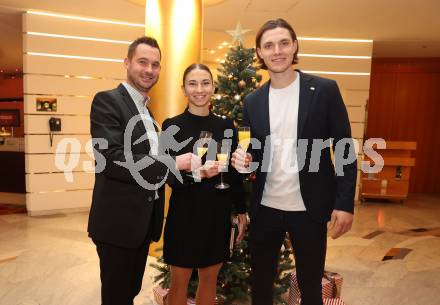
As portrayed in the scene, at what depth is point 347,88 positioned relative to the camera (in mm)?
7387

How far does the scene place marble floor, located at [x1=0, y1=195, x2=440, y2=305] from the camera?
3268mm

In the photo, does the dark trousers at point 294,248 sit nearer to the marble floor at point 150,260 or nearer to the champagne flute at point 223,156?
the champagne flute at point 223,156

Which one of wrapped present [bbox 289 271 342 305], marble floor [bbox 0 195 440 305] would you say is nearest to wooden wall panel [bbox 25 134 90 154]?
marble floor [bbox 0 195 440 305]

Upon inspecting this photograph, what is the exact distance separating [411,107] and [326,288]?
7.63 meters

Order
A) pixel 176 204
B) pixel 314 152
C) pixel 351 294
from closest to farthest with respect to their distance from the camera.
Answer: pixel 314 152
pixel 176 204
pixel 351 294

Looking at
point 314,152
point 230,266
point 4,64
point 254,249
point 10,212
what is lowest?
point 10,212

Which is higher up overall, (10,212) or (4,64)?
(4,64)

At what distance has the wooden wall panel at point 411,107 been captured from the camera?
29.2 feet

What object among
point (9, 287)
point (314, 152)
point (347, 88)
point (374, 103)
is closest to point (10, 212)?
point (9, 287)

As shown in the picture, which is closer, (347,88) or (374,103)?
(347,88)

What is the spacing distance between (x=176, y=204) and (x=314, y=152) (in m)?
0.85

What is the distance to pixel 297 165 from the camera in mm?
1858

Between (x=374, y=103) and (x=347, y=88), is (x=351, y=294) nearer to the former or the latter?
(x=347, y=88)

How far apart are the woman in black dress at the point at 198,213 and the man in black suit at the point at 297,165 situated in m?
0.25
